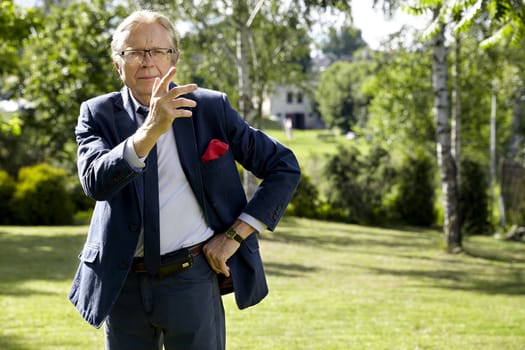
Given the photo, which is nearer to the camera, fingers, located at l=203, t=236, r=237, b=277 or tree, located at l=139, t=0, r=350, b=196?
fingers, located at l=203, t=236, r=237, b=277

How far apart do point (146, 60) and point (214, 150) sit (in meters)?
0.42

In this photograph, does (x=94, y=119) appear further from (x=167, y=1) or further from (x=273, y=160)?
(x=167, y=1)

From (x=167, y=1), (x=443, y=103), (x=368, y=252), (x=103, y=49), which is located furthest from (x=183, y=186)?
(x=103, y=49)

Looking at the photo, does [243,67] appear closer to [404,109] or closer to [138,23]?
[138,23]

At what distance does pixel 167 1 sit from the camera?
19516 mm

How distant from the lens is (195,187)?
3107 mm

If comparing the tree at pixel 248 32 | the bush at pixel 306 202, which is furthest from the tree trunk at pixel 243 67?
the bush at pixel 306 202

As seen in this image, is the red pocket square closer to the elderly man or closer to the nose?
the elderly man

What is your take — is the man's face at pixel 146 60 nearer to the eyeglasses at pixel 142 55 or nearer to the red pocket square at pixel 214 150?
the eyeglasses at pixel 142 55

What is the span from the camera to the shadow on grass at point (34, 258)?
457 inches

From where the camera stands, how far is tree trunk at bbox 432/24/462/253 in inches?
664

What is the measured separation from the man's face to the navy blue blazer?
0.36 ft

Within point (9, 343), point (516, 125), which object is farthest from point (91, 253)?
point (516, 125)

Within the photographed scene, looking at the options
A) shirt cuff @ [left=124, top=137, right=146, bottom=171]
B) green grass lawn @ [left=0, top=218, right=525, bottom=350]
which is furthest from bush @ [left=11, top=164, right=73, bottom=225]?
shirt cuff @ [left=124, top=137, right=146, bottom=171]
